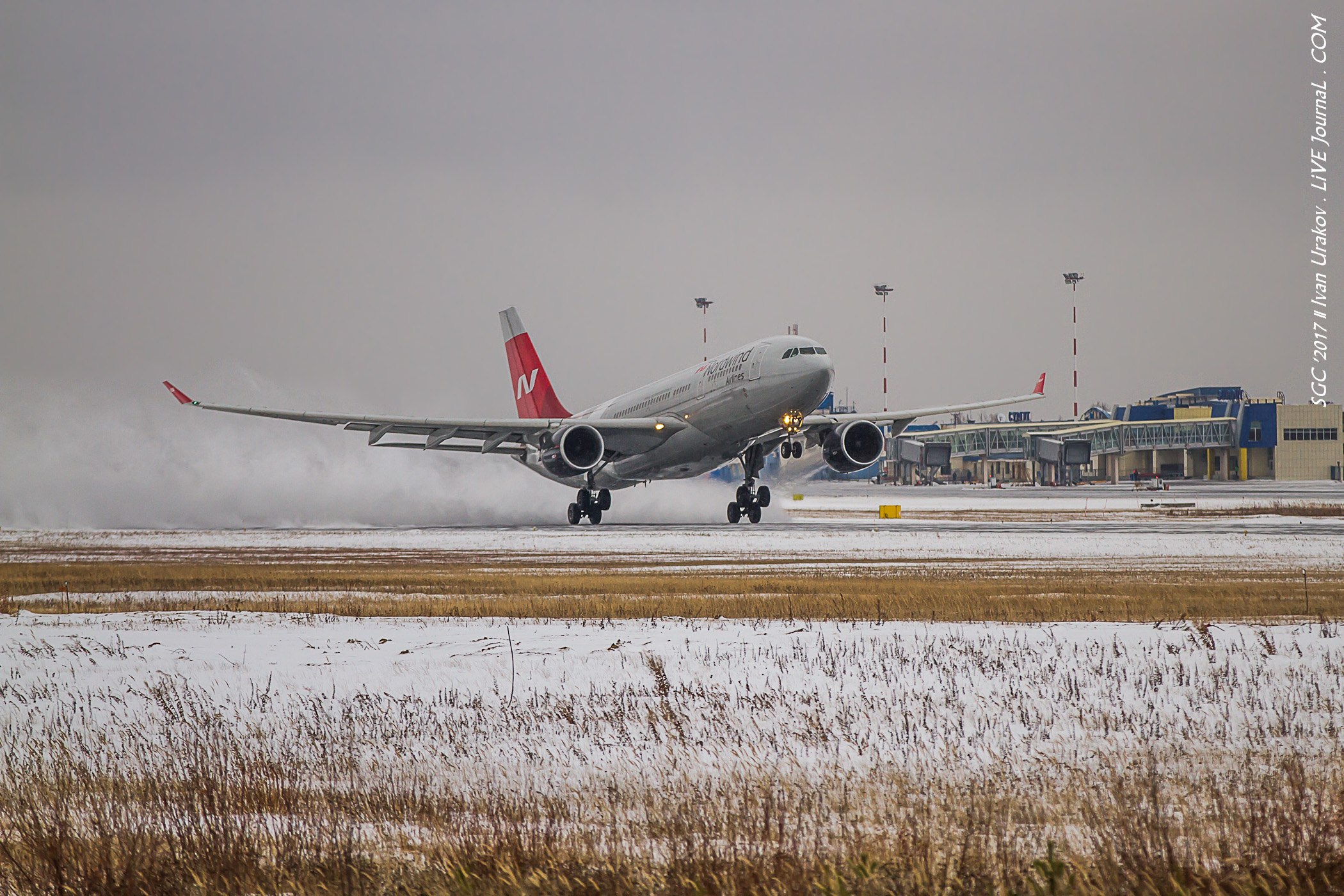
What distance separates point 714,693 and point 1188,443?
145547 mm

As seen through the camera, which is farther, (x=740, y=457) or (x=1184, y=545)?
(x=740, y=457)

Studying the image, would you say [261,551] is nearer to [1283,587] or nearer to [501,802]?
[1283,587]

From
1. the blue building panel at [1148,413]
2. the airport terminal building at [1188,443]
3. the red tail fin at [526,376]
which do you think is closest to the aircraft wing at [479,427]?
the red tail fin at [526,376]

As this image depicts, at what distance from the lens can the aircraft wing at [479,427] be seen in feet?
169

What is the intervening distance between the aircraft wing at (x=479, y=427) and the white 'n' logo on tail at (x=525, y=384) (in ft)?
47.3

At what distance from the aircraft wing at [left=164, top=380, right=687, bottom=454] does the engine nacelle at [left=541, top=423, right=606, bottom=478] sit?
50cm

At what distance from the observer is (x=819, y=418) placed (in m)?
52.3

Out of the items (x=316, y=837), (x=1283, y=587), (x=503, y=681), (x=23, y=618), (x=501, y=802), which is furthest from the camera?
(x=1283, y=587)

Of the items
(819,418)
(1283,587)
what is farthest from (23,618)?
(819,418)

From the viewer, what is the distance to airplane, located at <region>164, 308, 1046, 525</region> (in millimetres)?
46844

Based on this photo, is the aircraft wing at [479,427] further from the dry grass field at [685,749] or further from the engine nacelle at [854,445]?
the dry grass field at [685,749]

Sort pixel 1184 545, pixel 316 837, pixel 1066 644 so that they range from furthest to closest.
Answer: pixel 1184 545
pixel 1066 644
pixel 316 837

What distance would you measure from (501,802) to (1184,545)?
33.3m

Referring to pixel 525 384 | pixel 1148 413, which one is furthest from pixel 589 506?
pixel 1148 413
